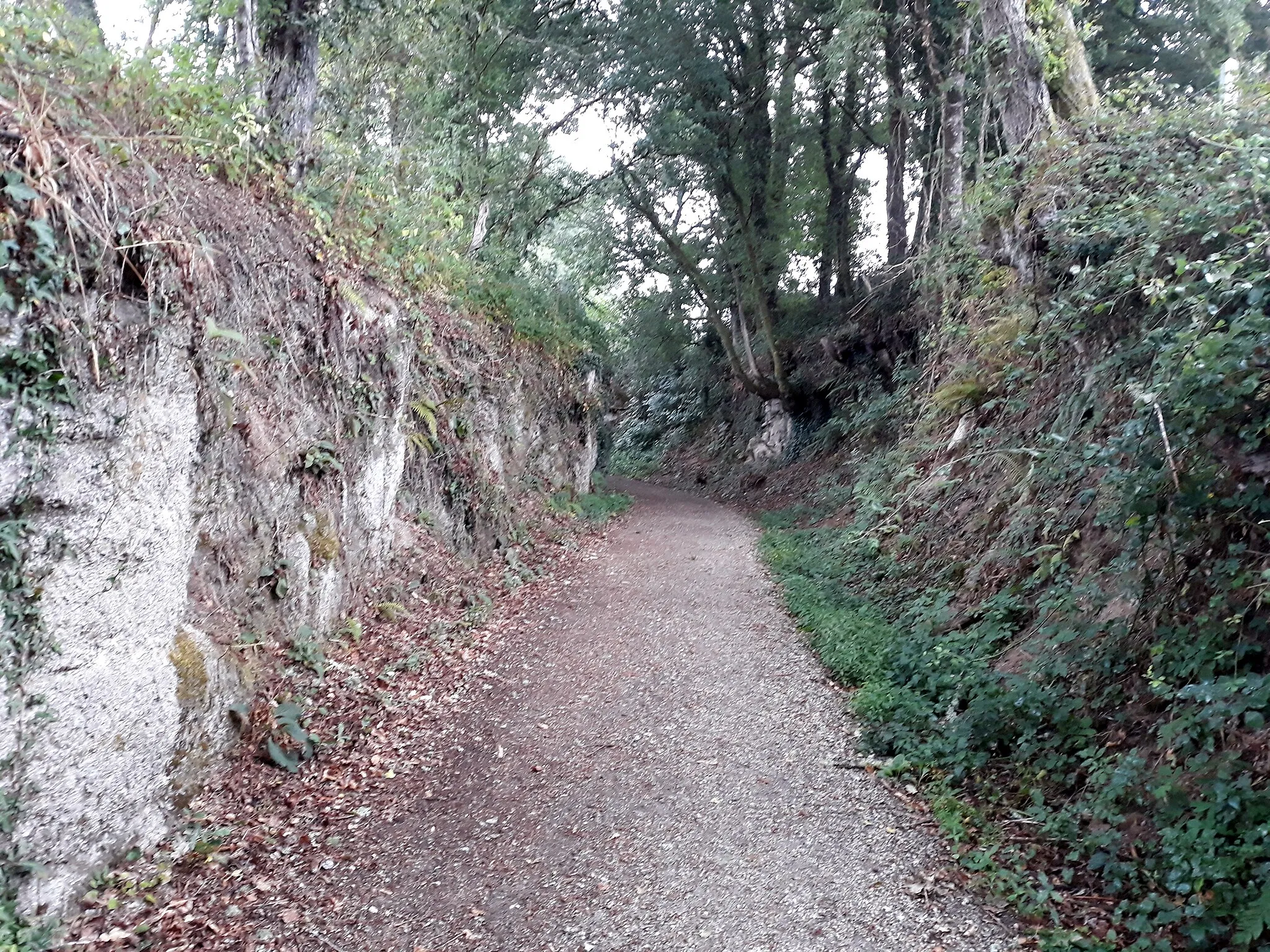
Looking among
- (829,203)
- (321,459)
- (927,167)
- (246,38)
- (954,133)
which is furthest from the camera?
(829,203)

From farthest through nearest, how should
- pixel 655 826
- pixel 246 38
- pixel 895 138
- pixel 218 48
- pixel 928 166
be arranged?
pixel 895 138, pixel 928 166, pixel 218 48, pixel 246 38, pixel 655 826

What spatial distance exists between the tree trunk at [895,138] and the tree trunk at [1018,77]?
17.2 ft

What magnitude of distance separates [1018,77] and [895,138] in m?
9.01

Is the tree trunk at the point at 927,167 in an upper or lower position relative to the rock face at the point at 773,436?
upper

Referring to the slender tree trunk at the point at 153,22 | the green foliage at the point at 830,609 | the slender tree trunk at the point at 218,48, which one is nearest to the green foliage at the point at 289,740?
the green foliage at the point at 830,609

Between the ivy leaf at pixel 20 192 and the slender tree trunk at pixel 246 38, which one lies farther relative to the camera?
the slender tree trunk at pixel 246 38

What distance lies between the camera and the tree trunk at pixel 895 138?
15797 millimetres

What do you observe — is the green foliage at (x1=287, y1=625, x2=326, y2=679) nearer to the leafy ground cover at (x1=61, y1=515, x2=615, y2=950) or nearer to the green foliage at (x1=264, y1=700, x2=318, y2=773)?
the leafy ground cover at (x1=61, y1=515, x2=615, y2=950)

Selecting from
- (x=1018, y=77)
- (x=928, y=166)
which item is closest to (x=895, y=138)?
(x=928, y=166)

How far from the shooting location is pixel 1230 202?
17.8 feet

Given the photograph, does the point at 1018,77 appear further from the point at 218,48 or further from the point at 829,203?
the point at 829,203

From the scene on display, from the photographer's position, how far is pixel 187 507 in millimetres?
5176

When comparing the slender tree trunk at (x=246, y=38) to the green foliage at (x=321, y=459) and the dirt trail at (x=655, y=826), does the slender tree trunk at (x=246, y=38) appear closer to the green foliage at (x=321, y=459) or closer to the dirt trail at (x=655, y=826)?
the green foliage at (x=321, y=459)

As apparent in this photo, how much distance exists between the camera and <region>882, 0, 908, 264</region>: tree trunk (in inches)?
622
